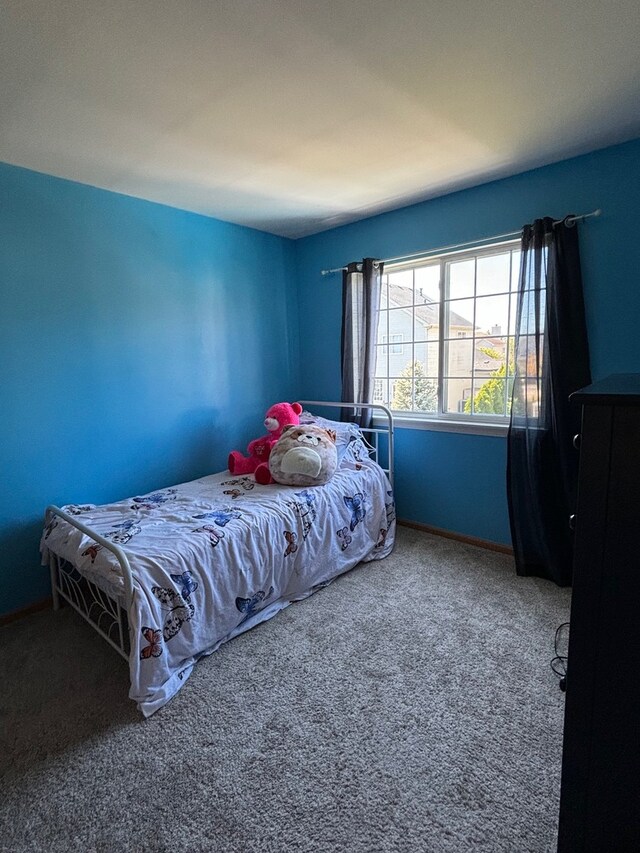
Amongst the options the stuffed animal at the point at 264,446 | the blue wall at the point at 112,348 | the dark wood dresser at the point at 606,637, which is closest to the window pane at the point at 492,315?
the stuffed animal at the point at 264,446

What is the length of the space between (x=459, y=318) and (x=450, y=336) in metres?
0.13

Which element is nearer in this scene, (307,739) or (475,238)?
(307,739)

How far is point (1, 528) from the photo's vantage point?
218 cm

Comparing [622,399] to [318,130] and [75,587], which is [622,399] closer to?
[318,130]

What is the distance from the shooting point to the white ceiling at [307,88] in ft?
4.13

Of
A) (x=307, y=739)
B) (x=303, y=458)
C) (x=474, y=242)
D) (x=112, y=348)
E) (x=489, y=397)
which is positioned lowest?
(x=307, y=739)

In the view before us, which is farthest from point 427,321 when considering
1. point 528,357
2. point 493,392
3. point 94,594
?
point 94,594

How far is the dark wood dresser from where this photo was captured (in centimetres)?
78

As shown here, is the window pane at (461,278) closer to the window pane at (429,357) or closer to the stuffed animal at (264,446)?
the window pane at (429,357)

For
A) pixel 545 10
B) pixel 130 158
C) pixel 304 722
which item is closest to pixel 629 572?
pixel 304 722

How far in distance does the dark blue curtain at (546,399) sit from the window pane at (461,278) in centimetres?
44

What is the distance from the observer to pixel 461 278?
2828 millimetres

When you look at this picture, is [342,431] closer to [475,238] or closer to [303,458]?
[303,458]

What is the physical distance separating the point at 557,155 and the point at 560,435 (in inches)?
58.4
